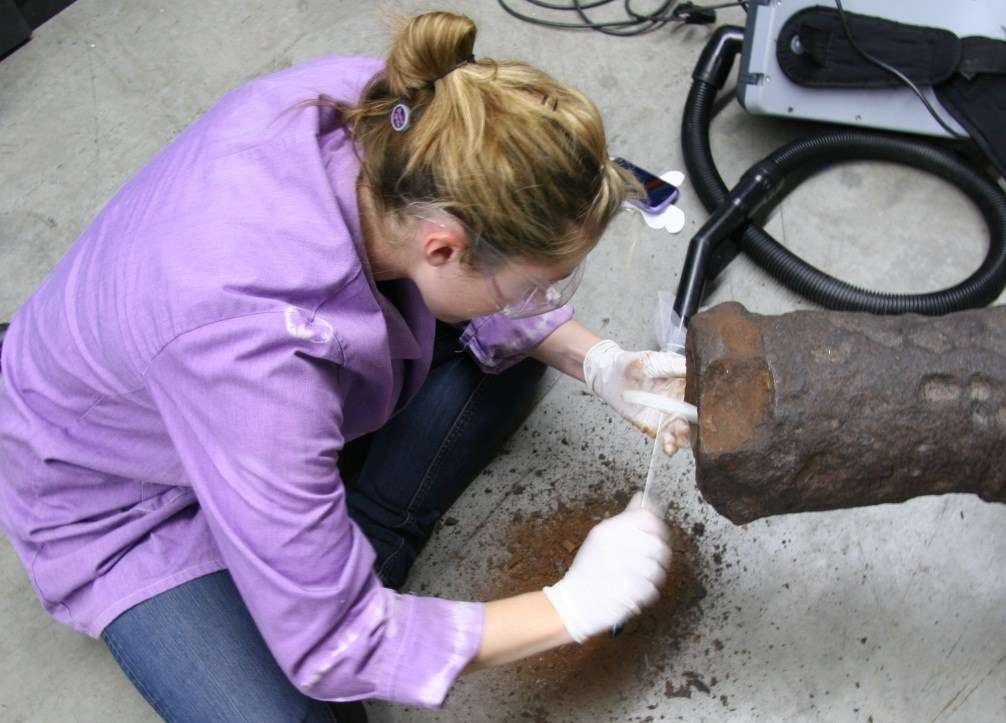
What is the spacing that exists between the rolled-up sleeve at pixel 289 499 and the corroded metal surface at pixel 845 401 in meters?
0.46

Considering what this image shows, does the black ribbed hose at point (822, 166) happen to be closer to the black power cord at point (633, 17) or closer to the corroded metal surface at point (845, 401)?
the black power cord at point (633, 17)

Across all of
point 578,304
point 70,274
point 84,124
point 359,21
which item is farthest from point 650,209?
point 84,124

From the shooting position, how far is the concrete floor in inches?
64.5

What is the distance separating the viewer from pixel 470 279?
1144 mm

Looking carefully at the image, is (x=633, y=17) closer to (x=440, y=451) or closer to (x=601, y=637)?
(x=440, y=451)

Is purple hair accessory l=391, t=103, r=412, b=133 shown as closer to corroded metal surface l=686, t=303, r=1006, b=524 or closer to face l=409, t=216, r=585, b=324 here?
face l=409, t=216, r=585, b=324

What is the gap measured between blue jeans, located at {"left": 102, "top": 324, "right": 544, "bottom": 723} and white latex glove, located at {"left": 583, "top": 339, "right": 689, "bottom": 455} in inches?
8.0

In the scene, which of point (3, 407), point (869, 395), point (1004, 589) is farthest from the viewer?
point (1004, 589)

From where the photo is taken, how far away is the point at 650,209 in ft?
7.16

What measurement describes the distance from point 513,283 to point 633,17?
5.49ft

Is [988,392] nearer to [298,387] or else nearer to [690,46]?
[298,387]

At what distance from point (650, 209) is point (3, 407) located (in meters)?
1.46

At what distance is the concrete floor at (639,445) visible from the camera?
164 cm

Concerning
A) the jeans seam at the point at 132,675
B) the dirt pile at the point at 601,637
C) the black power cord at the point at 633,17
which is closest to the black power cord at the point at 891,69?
the black power cord at the point at 633,17
